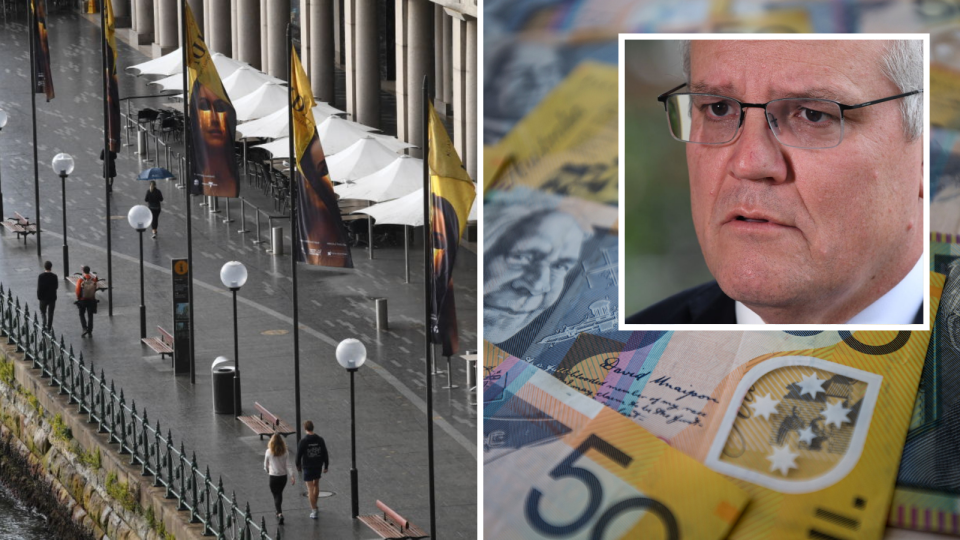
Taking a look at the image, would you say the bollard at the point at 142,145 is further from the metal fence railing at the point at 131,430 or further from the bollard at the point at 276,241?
the metal fence railing at the point at 131,430

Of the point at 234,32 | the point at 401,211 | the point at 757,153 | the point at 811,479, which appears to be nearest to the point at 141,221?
Result: the point at 401,211

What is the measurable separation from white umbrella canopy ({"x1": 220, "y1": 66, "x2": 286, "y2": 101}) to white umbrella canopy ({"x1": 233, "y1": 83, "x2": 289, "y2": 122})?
588 millimetres

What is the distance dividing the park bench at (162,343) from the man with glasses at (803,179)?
17.2 metres

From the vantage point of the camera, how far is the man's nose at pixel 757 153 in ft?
64.2

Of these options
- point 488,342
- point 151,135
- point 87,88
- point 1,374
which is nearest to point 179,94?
point 151,135

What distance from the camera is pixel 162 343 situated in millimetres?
36094

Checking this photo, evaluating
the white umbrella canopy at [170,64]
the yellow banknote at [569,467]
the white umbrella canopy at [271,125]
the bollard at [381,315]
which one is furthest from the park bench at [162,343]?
the white umbrella canopy at [170,64]

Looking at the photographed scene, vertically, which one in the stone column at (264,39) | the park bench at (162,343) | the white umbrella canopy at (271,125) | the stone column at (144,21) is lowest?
the park bench at (162,343)

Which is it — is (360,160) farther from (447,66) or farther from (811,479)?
(811,479)

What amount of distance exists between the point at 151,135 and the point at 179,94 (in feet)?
8.70

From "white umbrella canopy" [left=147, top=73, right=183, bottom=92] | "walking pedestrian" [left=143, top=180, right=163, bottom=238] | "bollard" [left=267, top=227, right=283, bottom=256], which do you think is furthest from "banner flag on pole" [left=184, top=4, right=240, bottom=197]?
"white umbrella canopy" [left=147, top=73, right=183, bottom=92]

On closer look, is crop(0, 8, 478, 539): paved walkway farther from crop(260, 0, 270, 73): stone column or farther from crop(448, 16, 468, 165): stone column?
crop(260, 0, 270, 73): stone column

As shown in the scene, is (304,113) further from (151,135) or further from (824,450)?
(151,135)

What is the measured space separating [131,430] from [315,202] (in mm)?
4619
